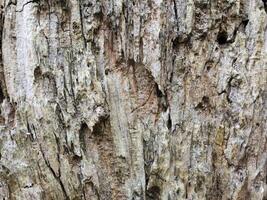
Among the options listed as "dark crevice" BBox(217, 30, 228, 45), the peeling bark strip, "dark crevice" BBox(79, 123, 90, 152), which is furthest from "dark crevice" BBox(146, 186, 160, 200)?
"dark crevice" BBox(217, 30, 228, 45)

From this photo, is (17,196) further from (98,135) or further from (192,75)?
(192,75)

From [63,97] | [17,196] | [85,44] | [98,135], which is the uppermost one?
[85,44]

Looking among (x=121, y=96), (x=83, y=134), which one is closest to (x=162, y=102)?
(x=121, y=96)

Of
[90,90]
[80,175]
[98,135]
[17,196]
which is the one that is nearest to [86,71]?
[90,90]

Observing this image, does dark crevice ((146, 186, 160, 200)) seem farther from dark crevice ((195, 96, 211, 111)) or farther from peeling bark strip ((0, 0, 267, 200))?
dark crevice ((195, 96, 211, 111))

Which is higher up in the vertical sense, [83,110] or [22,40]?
[22,40]

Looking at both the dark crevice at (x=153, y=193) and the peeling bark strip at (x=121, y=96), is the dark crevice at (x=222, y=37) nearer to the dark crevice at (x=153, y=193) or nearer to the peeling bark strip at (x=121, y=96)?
the peeling bark strip at (x=121, y=96)

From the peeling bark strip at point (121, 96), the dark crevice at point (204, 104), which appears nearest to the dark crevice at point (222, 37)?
the peeling bark strip at point (121, 96)

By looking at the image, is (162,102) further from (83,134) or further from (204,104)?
(83,134)
